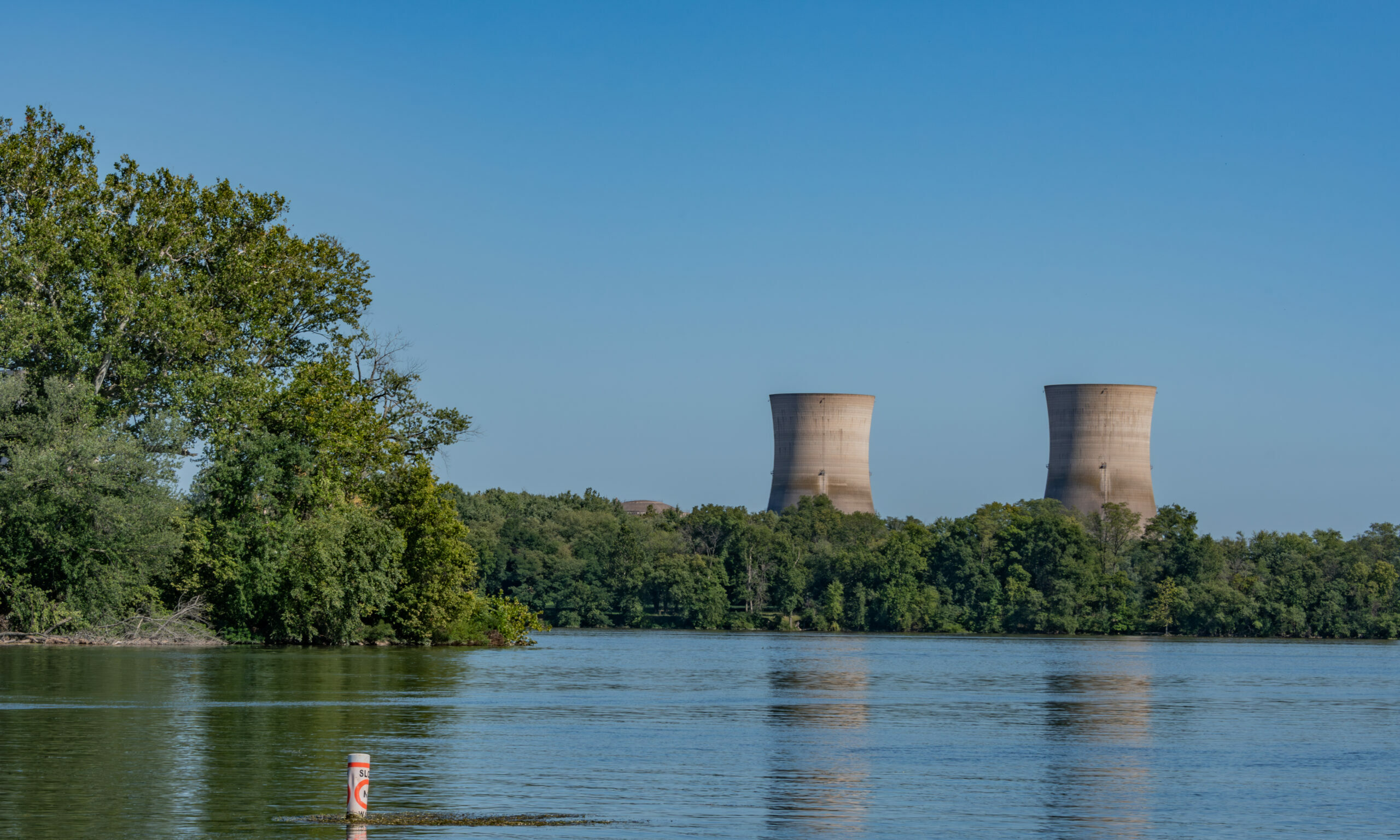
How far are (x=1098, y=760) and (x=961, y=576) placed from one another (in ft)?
293

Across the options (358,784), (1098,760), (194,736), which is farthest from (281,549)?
(358,784)

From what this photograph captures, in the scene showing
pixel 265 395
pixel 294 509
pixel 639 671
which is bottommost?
pixel 639 671

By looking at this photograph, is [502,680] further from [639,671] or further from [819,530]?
[819,530]

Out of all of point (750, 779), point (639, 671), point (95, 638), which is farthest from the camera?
point (95, 638)

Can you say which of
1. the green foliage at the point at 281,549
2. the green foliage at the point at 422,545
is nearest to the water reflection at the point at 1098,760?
the green foliage at the point at 281,549

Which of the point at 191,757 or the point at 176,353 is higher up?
the point at 176,353

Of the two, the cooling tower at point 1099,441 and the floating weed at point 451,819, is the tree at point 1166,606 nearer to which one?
the cooling tower at point 1099,441

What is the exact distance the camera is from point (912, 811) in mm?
15367

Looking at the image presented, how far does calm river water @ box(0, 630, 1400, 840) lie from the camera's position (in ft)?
47.5

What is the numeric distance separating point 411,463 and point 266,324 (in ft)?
24.3

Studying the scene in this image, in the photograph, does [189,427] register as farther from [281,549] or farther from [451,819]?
[451,819]

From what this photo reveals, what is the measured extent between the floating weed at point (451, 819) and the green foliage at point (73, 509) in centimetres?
3411

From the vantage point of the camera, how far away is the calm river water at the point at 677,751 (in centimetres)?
1448

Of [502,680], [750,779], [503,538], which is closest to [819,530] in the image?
[503,538]
